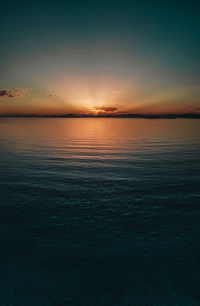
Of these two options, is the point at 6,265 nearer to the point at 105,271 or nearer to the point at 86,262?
the point at 86,262

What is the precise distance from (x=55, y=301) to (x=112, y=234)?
16.2ft

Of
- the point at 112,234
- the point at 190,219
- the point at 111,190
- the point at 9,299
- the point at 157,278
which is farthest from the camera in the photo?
the point at 111,190

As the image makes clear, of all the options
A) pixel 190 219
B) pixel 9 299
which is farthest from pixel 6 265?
pixel 190 219

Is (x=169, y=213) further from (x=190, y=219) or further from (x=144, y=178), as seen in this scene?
(x=144, y=178)

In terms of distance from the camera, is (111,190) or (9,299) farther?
(111,190)

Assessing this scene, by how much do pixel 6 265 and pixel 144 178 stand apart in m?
15.9

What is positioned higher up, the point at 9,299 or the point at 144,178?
the point at 144,178

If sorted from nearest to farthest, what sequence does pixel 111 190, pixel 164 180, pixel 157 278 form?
1. pixel 157 278
2. pixel 111 190
3. pixel 164 180

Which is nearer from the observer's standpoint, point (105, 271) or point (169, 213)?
point (105, 271)

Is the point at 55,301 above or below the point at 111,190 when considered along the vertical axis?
below

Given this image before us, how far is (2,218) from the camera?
13.4 m

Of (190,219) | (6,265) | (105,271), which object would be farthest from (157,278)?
(6,265)

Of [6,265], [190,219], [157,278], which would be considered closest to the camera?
[157,278]

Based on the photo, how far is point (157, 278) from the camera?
887 cm
